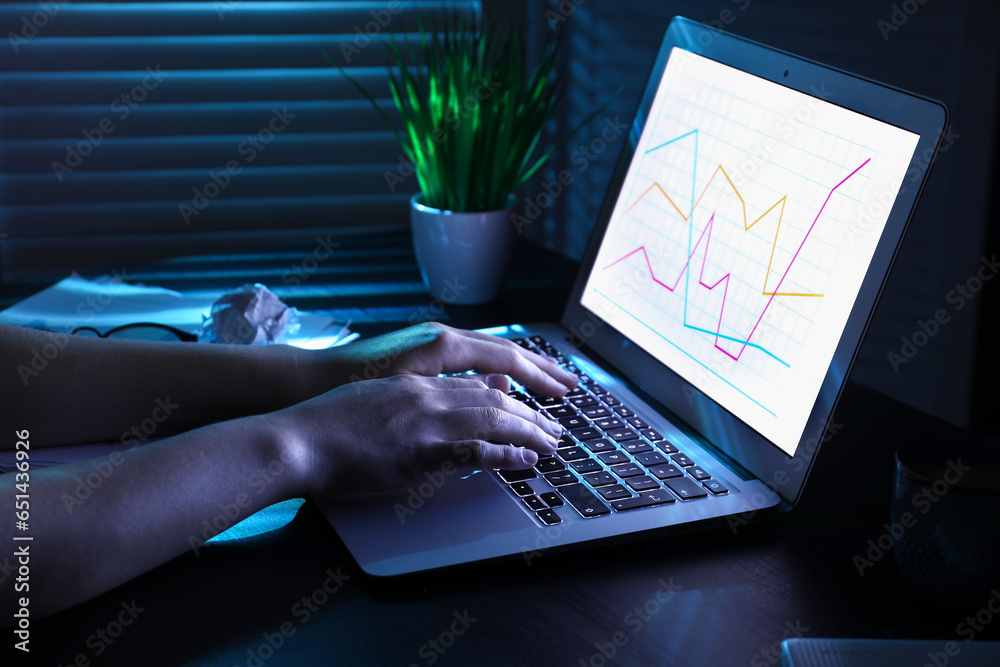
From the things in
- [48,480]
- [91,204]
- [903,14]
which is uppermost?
[903,14]

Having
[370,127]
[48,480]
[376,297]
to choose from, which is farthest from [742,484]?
[370,127]

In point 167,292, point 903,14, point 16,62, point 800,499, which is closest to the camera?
point 800,499

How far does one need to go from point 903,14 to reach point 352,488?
1.03 metres

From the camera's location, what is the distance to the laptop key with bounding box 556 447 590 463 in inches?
27.5

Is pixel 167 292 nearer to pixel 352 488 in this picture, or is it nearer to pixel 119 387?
pixel 119 387

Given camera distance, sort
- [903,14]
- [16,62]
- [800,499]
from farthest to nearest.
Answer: [16,62]
[903,14]
[800,499]

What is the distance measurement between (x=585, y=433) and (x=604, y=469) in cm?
6

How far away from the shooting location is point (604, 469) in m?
0.68

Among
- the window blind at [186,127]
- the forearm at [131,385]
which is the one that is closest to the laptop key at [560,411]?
the forearm at [131,385]

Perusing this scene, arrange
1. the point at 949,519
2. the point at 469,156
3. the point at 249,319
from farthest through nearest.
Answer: the point at 469,156 < the point at 249,319 < the point at 949,519

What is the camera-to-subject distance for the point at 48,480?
570mm

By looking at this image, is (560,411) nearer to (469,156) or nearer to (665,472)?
(665,472)

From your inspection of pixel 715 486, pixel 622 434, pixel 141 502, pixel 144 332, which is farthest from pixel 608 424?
pixel 144 332

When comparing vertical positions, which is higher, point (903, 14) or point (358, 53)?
point (903, 14)
